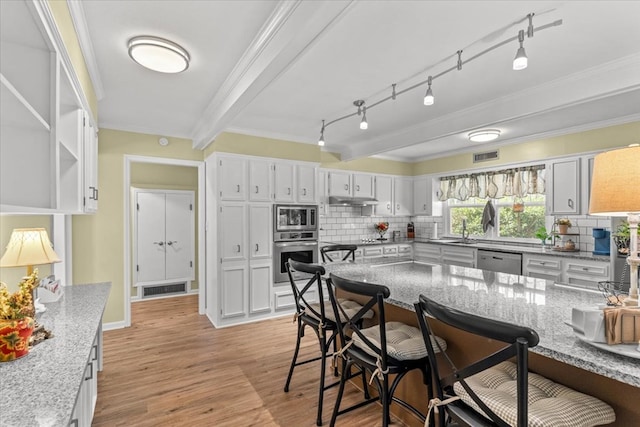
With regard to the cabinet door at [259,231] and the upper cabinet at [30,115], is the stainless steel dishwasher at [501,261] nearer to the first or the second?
the cabinet door at [259,231]

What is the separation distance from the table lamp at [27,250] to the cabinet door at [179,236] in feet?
12.1

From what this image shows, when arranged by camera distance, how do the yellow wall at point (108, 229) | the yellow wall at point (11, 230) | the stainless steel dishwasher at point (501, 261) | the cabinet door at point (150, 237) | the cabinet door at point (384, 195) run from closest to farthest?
the yellow wall at point (11, 230)
the yellow wall at point (108, 229)
the stainless steel dishwasher at point (501, 261)
the cabinet door at point (150, 237)
the cabinet door at point (384, 195)

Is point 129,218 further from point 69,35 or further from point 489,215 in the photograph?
point 489,215

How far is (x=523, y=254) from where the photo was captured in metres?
4.35

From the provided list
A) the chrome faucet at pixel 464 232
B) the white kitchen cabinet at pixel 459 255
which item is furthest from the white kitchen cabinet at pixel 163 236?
the chrome faucet at pixel 464 232

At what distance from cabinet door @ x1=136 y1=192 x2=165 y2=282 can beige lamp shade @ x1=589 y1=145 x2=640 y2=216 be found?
5.90m

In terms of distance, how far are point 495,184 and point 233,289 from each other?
450cm

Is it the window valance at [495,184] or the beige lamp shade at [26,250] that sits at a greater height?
the window valance at [495,184]

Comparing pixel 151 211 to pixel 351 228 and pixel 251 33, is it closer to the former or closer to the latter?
pixel 351 228

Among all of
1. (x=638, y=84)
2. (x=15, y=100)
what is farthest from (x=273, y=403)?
(x=638, y=84)

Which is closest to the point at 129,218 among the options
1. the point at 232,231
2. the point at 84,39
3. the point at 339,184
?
the point at 232,231

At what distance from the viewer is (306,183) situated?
4891 millimetres

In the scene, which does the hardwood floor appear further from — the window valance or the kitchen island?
the window valance

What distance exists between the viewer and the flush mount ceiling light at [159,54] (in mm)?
2236
